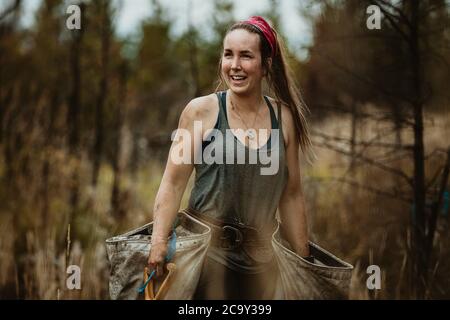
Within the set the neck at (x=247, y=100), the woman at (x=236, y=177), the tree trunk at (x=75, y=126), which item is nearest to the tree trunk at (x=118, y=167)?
the tree trunk at (x=75, y=126)

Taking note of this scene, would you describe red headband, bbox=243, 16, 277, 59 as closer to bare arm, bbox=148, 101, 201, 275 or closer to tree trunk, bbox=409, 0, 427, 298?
bare arm, bbox=148, 101, 201, 275

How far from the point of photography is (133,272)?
2.09 metres

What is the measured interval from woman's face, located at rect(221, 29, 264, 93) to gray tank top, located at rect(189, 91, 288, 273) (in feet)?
0.34

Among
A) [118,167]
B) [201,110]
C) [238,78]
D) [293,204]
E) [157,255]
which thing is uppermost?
[238,78]

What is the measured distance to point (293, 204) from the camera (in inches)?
88.6

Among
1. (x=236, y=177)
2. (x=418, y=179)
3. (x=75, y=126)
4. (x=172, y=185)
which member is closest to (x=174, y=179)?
(x=172, y=185)

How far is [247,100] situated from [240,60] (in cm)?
17

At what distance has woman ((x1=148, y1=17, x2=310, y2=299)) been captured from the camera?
208 centimetres

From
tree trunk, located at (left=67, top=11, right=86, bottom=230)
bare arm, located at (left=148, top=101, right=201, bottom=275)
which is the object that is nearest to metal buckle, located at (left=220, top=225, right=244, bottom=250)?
bare arm, located at (left=148, top=101, right=201, bottom=275)

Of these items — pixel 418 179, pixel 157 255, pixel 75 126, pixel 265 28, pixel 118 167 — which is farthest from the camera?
pixel 118 167

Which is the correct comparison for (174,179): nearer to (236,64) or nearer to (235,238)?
Answer: (235,238)

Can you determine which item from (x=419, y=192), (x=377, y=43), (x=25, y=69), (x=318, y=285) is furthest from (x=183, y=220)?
(x=25, y=69)

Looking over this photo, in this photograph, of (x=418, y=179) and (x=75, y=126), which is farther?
(x=75, y=126)
